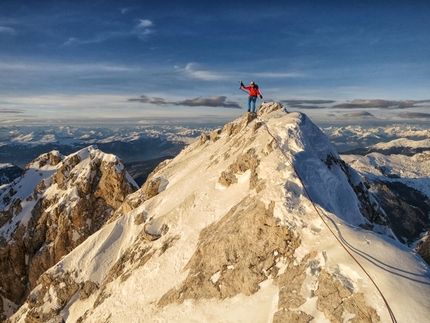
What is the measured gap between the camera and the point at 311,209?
22.0 m

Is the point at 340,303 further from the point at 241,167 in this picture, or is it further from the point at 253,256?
the point at 241,167

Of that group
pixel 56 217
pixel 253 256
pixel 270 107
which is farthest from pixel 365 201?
pixel 56 217

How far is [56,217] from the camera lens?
218 feet

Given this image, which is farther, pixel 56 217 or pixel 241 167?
pixel 56 217

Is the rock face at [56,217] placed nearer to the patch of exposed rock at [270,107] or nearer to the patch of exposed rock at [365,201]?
the patch of exposed rock at [270,107]

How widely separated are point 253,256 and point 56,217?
61.9 m

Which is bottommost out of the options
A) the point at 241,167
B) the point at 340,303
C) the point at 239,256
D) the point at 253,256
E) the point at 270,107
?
the point at 239,256

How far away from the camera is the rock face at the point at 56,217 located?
62.8 metres

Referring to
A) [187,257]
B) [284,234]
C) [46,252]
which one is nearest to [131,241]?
[187,257]

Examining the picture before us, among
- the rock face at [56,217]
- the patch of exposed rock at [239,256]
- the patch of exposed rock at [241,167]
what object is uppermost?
the patch of exposed rock at [241,167]

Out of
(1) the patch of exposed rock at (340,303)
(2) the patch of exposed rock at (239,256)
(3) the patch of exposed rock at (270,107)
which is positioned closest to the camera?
(1) the patch of exposed rock at (340,303)

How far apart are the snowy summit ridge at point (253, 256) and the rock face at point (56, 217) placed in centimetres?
2286

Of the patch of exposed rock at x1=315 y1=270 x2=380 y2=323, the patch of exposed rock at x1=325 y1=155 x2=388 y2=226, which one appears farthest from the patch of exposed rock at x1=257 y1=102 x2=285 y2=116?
the patch of exposed rock at x1=315 y1=270 x2=380 y2=323

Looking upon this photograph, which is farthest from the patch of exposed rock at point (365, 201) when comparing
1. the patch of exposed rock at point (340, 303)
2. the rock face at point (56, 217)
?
the rock face at point (56, 217)
